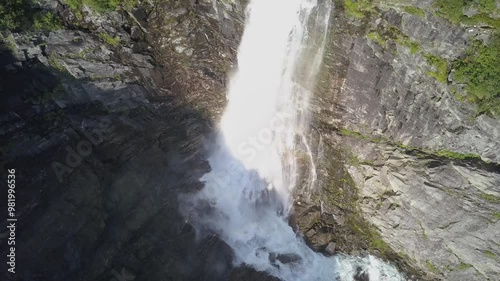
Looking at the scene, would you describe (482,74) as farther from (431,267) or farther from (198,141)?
(198,141)

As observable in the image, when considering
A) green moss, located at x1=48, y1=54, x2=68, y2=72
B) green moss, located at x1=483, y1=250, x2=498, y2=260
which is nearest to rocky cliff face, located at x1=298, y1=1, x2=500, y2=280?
green moss, located at x1=483, y1=250, x2=498, y2=260

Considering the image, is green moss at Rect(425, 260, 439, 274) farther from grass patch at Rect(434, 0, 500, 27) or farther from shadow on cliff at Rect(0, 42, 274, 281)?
grass patch at Rect(434, 0, 500, 27)

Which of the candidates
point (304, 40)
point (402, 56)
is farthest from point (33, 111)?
point (402, 56)

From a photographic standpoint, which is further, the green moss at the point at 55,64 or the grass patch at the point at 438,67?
the green moss at the point at 55,64

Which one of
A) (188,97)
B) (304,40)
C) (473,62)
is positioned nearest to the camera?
(473,62)

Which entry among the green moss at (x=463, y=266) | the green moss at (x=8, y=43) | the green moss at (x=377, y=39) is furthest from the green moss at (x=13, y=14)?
the green moss at (x=463, y=266)

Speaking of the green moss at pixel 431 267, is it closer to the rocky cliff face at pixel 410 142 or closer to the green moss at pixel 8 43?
the rocky cliff face at pixel 410 142

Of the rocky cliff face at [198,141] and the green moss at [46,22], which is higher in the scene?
the green moss at [46,22]

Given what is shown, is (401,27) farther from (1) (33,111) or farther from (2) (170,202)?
(1) (33,111)
